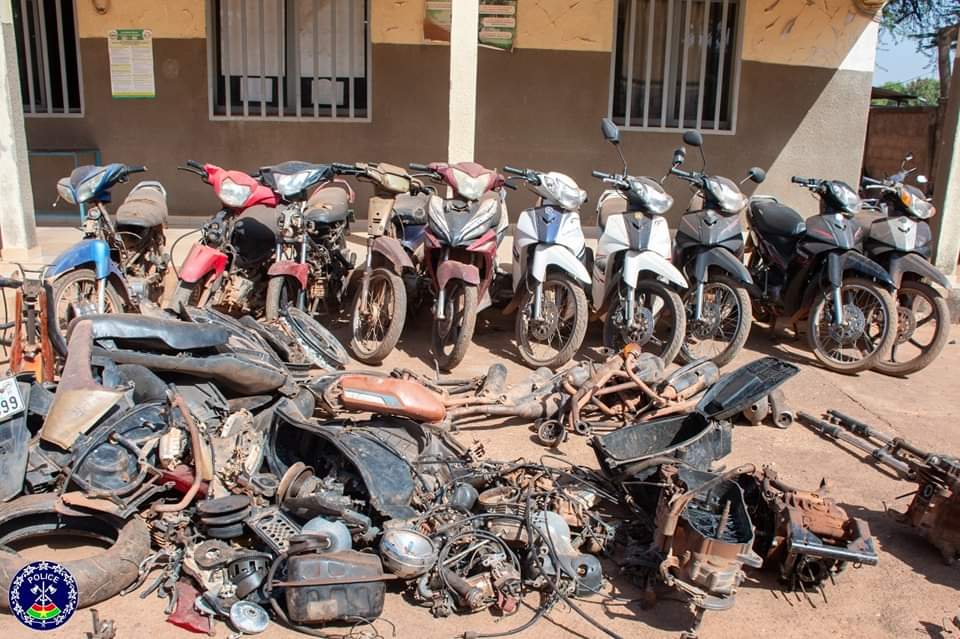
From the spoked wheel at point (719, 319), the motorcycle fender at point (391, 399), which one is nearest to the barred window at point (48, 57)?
the motorcycle fender at point (391, 399)

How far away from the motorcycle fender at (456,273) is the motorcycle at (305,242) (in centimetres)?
98

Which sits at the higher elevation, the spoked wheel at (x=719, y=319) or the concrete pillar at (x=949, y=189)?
the concrete pillar at (x=949, y=189)

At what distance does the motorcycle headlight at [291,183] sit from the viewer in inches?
253

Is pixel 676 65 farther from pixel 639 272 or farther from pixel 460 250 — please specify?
pixel 460 250

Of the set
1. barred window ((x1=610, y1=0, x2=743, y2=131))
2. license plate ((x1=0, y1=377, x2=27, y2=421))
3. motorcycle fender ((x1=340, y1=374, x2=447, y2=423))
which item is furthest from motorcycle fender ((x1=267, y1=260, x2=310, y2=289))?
barred window ((x1=610, y1=0, x2=743, y2=131))

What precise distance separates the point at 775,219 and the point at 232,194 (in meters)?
4.23

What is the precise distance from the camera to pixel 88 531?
3840 mm

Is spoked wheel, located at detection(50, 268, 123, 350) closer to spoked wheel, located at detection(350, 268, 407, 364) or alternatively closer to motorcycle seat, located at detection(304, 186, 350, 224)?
motorcycle seat, located at detection(304, 186, 350, 224)

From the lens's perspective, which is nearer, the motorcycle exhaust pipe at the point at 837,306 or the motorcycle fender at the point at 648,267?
the motorcycle fender at the point at 648,267

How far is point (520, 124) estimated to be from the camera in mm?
10258

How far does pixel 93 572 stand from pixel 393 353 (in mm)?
3418

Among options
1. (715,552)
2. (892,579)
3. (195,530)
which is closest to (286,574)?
(195,530)

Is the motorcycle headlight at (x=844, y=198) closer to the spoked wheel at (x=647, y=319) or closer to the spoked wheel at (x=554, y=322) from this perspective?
the spoked wheel at (x=647, y=319)

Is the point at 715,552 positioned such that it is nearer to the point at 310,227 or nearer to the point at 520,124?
the point at 310,227
